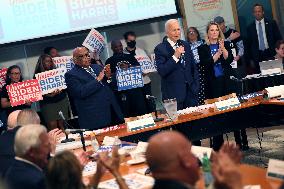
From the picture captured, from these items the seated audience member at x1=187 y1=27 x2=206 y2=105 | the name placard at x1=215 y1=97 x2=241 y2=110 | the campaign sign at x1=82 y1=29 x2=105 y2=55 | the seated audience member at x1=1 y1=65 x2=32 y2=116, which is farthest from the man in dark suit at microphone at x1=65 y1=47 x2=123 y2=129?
the campaign sign at x1=82 y1=29 x2=105 y2=55

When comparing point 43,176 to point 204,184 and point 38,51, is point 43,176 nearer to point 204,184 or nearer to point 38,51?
point 204,184

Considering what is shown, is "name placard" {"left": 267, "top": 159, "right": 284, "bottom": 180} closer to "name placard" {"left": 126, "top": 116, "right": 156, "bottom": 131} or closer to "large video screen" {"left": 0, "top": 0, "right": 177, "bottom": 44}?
"name placard" {"left": 126, "top": 116, "right": 156, "bottom": 131}

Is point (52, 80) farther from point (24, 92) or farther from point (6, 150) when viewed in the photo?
point (6, 150)

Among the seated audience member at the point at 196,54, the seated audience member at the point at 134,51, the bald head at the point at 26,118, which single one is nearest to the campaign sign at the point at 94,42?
the seated audience member at the point at 134,51

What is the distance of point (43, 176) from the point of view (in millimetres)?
3516

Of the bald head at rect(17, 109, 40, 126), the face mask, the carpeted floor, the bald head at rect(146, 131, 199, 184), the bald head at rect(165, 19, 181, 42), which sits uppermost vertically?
the bald head at rect(165, 19, 181, 42)

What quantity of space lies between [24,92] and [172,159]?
5.60m

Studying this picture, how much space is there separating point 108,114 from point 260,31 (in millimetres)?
4005

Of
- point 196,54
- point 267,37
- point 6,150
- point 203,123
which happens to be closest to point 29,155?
point 6,150

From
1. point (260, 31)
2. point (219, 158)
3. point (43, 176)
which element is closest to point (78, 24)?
point (260, 31)

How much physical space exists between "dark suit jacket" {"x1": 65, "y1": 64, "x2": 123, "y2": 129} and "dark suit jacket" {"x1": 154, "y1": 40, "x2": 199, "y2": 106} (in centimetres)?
73

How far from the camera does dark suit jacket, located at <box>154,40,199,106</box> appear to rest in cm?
714

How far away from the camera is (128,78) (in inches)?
307

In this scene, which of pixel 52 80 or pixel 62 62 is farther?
pixel 62 62
